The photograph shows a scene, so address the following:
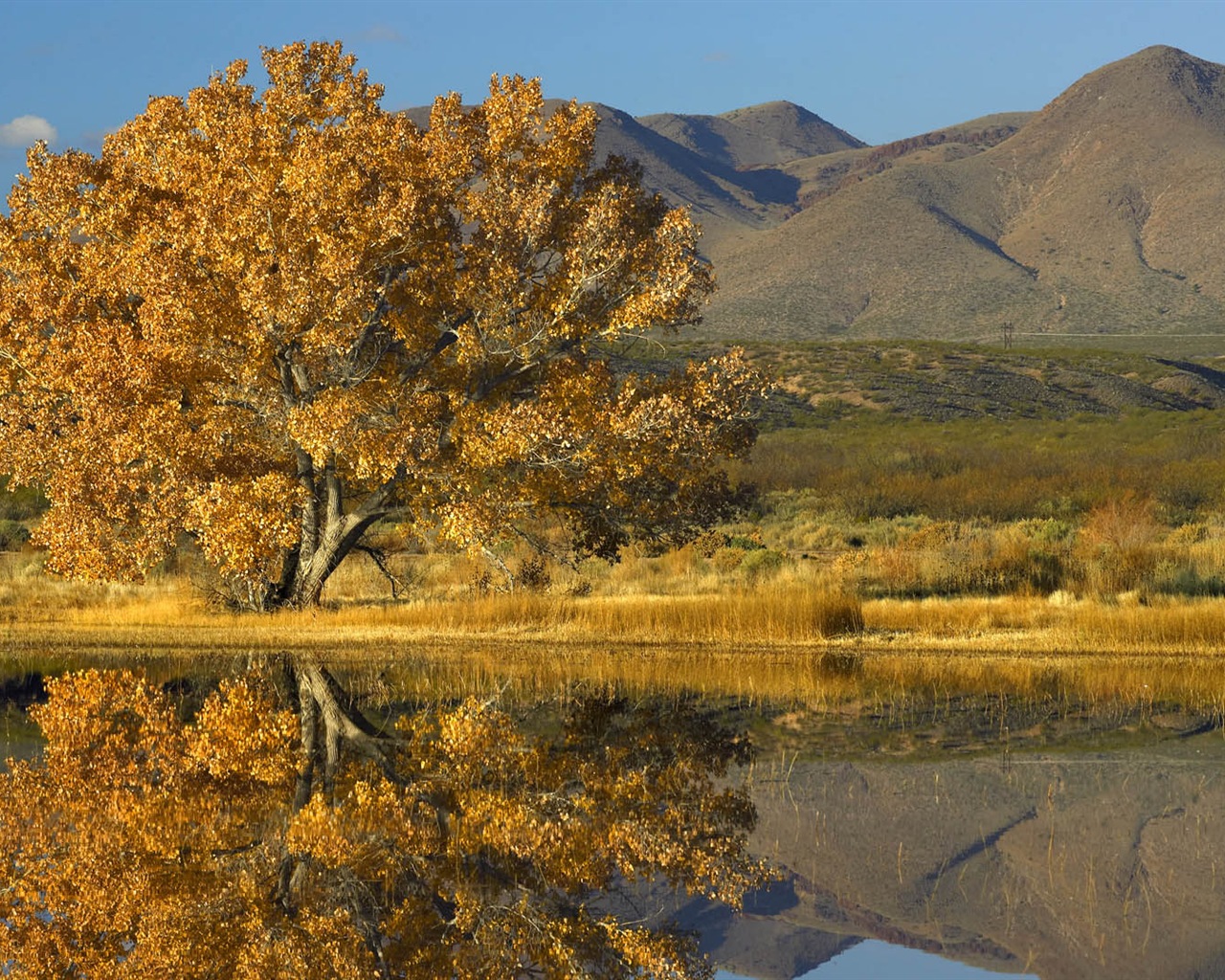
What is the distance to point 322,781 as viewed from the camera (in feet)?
43.0

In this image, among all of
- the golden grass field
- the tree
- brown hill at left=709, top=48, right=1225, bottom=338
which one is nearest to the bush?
the golden grass field

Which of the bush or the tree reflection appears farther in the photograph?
the bush

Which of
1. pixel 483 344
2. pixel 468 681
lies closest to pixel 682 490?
pixel 483 344

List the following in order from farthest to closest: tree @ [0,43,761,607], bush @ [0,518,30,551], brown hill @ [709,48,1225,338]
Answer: brown hill @ [709,48,1225,338]
bush @ [0,518,30,551]
tree @ [0,43,761,607]

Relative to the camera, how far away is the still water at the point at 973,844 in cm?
888

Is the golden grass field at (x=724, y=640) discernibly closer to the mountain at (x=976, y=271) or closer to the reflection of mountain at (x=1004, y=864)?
the reflection of mountain at (x=1004, y=864)

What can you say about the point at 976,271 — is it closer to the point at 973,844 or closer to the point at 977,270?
the point at 977,270

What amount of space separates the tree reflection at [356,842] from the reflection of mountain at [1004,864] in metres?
0.47

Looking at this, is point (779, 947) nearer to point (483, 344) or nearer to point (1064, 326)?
point (483, 344)

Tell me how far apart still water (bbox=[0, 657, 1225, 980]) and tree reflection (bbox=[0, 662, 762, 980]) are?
38 centimetres

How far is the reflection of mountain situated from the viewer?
8.88m

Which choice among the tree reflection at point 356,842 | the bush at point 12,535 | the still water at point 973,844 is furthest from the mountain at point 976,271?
the tree reflection at point 356,842

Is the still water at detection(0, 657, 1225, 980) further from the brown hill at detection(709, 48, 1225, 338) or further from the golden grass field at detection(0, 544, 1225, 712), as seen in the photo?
the brown hill at detection(709, 48, 1225, 338)

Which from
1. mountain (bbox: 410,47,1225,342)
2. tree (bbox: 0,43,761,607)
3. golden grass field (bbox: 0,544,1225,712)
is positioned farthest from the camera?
mountain (bbox: 410,47,1225,342)
